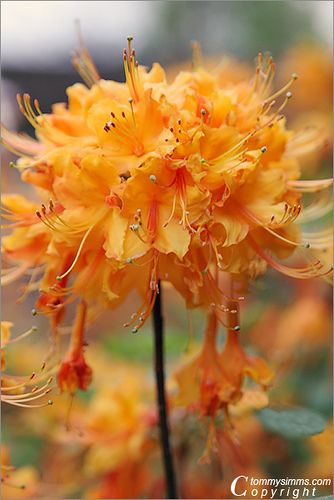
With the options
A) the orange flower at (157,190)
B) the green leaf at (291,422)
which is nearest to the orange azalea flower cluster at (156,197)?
the orange flower at (157,190)

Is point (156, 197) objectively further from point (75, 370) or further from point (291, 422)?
point (291, 422)

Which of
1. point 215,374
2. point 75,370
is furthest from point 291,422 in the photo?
point 75,370

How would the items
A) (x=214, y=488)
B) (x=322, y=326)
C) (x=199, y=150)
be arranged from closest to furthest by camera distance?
1. (x=199, y=150)
2. (x=214, y=488)
3. (x=322, y=326)

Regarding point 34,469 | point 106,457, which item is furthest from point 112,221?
point 34,469

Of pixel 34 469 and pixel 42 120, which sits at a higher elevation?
pixel 42 120

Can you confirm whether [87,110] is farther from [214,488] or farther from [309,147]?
[214,488]
